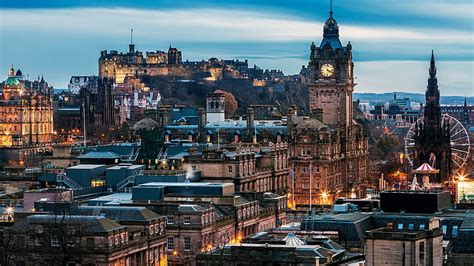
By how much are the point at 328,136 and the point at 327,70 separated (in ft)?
52.6

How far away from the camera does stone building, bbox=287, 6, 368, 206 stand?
16312 centimetres

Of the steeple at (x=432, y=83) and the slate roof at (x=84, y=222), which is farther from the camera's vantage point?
the steeple at (x=432, y=83)

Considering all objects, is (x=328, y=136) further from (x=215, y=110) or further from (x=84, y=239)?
(x=84, y=239)

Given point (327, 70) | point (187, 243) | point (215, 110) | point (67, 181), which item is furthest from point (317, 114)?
point (187, 243)

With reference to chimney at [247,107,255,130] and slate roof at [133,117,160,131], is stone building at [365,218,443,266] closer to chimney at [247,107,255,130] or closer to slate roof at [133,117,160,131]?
chimney at [247,107,255,130]

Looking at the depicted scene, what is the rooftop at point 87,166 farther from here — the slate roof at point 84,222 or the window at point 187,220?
the slate roof at point 84,222

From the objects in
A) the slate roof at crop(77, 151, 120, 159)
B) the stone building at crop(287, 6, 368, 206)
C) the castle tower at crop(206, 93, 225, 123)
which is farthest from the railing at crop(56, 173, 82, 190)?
the castle tower at crop(206, 93, 225, 123)

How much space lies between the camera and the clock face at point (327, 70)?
180 meters

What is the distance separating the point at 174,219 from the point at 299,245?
874 inches

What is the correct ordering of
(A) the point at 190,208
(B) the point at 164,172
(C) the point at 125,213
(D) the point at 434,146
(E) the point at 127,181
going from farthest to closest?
(D) the point at 434,146 < (E) the point at 127,181 < (B) the point at 164,172 < (A) the point at 190,208 < (C) the point at 125,213

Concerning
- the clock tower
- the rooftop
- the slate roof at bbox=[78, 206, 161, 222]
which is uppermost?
the clock tower

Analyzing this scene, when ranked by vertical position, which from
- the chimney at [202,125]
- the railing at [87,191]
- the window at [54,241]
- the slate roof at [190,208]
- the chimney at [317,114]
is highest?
the chimney at [317,114]

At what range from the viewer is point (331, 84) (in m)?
179

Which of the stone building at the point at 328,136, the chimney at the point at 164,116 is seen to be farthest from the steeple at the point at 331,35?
the chimney at the point at 164,116
